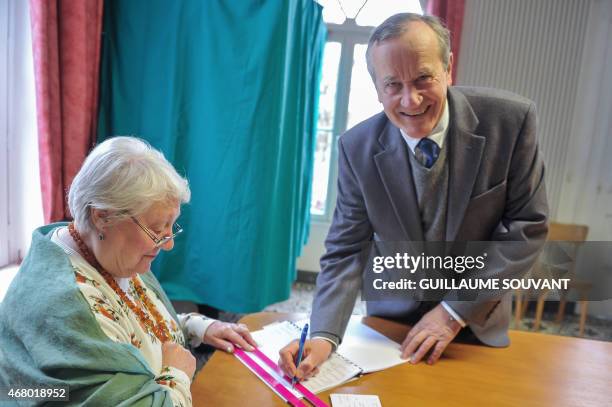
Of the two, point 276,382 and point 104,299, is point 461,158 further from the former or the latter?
point 104,299

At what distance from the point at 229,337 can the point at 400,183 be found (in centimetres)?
66

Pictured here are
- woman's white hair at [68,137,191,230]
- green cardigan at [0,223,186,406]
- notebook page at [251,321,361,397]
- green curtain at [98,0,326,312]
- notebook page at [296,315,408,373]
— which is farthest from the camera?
green curtain at [98,0,326,312]

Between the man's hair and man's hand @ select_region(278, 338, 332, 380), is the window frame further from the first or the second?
man's hand @ select_region(278, 338, 332, 380)

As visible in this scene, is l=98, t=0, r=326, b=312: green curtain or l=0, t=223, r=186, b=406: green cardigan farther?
l=98, t=0, r=326, b=312: green curtain

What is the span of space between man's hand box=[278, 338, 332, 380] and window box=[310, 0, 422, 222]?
10.6 ft

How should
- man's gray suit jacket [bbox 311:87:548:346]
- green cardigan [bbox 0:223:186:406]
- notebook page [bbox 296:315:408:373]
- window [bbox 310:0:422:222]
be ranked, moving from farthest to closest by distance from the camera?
window [bbox 310:0:422:222]
man's gray suit jacket [bbox 311:87:548:346]
notebook page [bbox 296:315:408:373]
green cardigan [bbox 0:223:186:406]

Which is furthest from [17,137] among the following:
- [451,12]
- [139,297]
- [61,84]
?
[451,12]

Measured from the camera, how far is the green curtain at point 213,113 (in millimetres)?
2441

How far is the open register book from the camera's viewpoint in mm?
1117

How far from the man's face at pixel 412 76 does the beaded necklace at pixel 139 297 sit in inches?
32.7

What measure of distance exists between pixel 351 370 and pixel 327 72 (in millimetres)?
3702

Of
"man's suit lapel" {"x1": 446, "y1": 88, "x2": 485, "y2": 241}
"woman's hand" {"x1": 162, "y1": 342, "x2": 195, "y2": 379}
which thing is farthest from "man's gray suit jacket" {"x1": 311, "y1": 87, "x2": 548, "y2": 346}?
"woman's hand" {"x1": 162, "y1": 342, "x2": 195, "y2": 379}

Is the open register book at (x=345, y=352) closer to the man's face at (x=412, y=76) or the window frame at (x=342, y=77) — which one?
the man's face at (x=412, y=76)

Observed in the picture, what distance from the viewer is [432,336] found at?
4.15 feet
